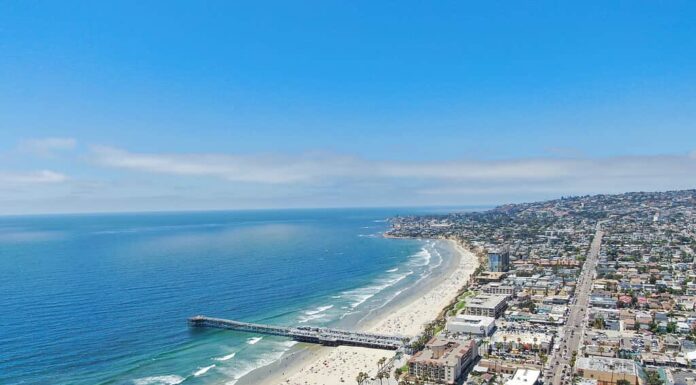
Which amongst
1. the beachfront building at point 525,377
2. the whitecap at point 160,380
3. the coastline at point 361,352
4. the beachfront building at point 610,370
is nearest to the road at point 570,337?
the beachfront building at point 525,377

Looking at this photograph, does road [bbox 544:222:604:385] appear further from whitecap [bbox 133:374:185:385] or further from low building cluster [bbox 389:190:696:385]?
whitecap [bbox 133:374:185:385]

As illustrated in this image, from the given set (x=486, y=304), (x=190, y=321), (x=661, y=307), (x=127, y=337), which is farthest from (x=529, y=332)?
(x=127, y=337)

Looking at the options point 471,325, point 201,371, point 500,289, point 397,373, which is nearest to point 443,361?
point 397,373

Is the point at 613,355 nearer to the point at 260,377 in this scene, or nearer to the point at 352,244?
the point at 260,377

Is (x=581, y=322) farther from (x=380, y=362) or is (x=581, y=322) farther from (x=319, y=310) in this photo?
(x=319, y=310)

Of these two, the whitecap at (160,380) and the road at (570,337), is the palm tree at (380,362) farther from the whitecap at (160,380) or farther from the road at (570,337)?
the whitecap at (160,380)

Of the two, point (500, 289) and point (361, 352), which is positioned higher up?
point (500, 289)
